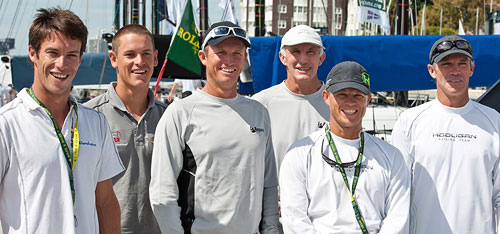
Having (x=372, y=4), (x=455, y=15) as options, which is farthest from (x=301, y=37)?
(x=455, y=15)

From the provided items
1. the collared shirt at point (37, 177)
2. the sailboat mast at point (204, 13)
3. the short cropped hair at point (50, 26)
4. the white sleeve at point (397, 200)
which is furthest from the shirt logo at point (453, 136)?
the sailboat mast at point (204, 13)

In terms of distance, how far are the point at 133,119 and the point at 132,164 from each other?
1.08 ft

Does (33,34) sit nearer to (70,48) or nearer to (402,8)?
(70,48)

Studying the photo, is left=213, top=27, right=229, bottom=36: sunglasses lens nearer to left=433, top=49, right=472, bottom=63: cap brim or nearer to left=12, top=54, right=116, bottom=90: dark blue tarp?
left=433, top=49, right=472, bottom=63: cap brim

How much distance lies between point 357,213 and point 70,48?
1863 millimetres

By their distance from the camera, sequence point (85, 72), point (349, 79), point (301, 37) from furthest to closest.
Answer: point (85, 72)
point (301, 37)
point (349, 79)

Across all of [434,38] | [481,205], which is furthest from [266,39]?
[481,205]

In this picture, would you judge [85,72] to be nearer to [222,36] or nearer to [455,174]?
[222,36]

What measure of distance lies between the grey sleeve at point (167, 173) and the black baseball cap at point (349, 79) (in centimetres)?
103

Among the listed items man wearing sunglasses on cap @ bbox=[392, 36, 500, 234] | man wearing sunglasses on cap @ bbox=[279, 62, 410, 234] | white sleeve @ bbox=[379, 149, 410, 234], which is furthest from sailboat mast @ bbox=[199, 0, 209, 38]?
white sleeve @ bbox=[379, 149, 410, 234]

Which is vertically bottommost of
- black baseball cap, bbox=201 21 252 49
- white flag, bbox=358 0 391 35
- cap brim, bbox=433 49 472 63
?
cap brim, bbox=433 49 472 63

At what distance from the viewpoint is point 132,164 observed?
12.0ft

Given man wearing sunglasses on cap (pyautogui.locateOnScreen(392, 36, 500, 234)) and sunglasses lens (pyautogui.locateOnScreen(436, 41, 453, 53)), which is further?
sunglasses lens (pyautogui.locateOnScreen(436, 41, 453, 53))

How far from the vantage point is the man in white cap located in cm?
402
